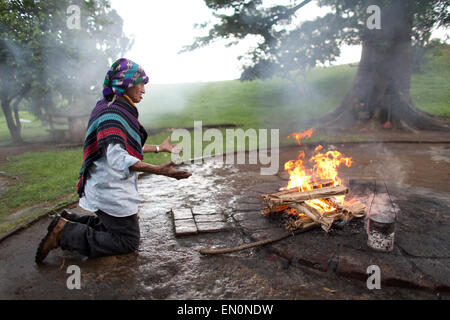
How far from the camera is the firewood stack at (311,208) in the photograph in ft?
11.6

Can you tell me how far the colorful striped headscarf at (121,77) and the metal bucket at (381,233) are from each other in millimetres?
2863

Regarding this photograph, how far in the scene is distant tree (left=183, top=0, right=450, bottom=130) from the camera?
11.1 m

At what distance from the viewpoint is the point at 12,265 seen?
10.3 feet

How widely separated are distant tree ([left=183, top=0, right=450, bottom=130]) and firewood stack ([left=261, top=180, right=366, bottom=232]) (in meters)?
8.78

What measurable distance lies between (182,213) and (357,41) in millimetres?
11536

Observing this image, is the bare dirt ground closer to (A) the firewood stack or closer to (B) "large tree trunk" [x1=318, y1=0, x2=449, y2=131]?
(A) the firewood stack

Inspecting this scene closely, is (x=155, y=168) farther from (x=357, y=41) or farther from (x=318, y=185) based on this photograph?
(x=357, y=41)

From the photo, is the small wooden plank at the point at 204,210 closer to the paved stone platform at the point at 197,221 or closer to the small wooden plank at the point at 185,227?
the paved stone platform at the point at 197,221

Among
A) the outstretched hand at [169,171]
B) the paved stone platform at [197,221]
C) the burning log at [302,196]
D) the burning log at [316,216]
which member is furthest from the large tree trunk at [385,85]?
the outstretched hand at [169,171]

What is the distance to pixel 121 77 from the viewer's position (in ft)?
10.2

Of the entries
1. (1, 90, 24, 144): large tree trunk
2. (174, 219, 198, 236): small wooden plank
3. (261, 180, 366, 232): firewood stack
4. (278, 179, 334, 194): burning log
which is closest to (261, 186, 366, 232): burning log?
(261, 180, 366, 232): firewood stack

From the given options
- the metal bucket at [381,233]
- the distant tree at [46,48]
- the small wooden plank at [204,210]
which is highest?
the distant tree at [46,48]

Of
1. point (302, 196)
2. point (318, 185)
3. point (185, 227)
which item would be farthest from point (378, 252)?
point (185, 227)

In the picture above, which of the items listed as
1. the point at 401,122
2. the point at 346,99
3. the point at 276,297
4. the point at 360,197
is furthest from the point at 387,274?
the point at 346,99
